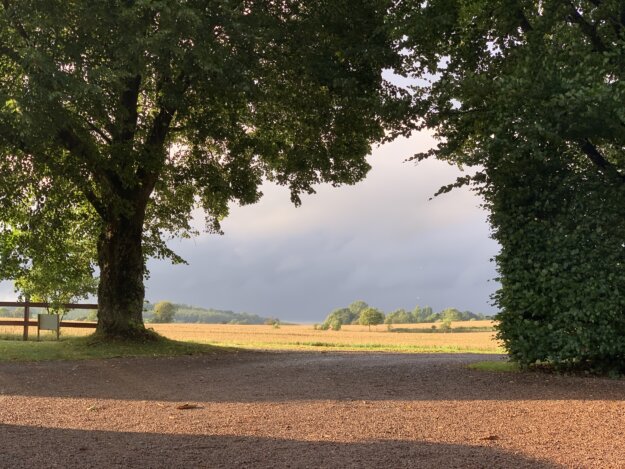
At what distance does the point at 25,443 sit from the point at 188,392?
11.9ft

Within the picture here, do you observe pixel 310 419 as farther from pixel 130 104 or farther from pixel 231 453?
pixel 130 104

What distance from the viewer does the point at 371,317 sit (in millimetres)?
51438

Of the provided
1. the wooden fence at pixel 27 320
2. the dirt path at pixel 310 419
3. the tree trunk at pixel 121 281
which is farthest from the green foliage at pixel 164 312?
the dirt path at pixel 310 419

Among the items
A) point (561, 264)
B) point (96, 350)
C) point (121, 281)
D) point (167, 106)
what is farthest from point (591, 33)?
point (96, 350)

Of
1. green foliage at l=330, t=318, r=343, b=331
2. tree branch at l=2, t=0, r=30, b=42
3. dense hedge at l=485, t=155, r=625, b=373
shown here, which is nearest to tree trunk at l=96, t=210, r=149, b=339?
tree branch at l=2, t=0, r=30, b=42

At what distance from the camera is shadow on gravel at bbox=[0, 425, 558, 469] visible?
5043 mm

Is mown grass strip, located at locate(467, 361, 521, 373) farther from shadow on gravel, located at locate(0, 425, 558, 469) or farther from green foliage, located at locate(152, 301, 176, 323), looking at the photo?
green foliage, located at locate(152, 301, 176, 323)

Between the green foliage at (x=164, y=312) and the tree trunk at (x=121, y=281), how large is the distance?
38.8 m

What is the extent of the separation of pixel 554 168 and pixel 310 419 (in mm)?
7466

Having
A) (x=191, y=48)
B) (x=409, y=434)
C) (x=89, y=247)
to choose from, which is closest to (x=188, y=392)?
(x=409, y=434)

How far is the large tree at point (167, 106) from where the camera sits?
1290cm

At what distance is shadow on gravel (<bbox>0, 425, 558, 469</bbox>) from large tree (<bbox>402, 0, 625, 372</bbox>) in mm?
6096

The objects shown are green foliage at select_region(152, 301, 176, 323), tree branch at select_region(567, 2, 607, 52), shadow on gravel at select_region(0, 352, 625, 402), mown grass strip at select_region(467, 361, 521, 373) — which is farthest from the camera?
green foliage at select_region(152, 301, 176, 323)

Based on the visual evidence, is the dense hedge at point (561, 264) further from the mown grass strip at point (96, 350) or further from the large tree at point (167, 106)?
the mown grass strip at point (96, 350)
